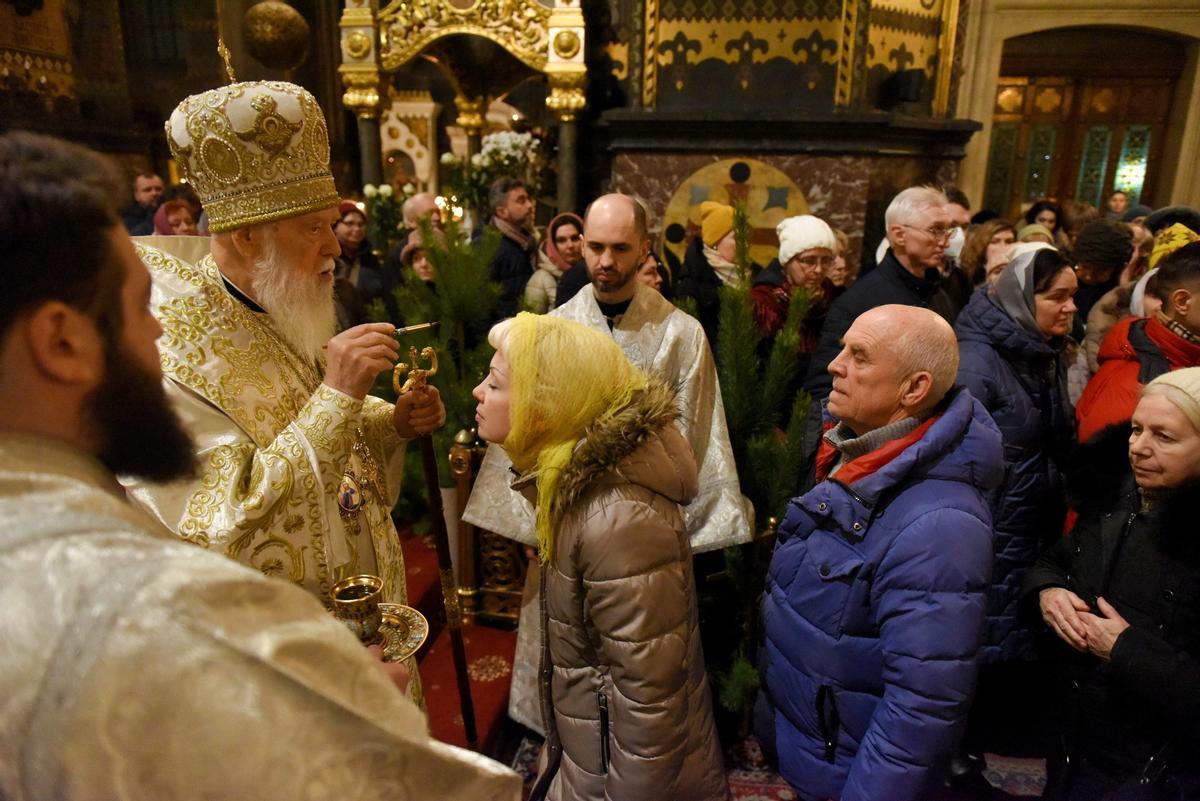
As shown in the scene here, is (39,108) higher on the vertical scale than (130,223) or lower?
higher

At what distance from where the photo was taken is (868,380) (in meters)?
1.84

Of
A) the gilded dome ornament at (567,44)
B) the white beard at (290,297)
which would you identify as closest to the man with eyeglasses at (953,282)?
the white beard at (290,297)

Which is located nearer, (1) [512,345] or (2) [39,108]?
(1) [512,345]

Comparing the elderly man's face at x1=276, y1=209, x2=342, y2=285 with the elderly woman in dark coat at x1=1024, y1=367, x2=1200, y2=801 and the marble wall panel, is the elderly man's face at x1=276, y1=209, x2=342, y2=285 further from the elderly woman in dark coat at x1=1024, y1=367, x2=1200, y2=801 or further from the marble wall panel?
the marble wall panel

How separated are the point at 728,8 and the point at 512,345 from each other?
580 centimetres

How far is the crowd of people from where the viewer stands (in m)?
0.69

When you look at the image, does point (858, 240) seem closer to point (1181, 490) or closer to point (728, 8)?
point (728, 8)

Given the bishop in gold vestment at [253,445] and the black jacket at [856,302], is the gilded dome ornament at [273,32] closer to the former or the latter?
the black jacket at [856,302]

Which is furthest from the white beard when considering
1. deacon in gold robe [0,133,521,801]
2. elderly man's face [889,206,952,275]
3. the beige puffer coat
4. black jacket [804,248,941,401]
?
elderly man's face [889,206,952,275]

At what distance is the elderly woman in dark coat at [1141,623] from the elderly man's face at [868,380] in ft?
2.24

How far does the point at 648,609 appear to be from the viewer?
1.62 metres

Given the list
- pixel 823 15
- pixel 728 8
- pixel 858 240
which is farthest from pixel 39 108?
pixel 858 240

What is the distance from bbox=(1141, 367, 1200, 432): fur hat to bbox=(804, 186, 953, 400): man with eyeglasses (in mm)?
1328

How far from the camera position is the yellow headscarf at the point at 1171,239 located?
13.9ft
